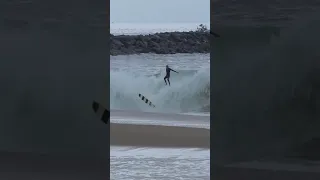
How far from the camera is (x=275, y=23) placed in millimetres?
2561

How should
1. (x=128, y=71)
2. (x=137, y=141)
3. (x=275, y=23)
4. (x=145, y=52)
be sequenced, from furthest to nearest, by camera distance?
(x=145, y=52) < (x=128, y=71) < (x=137, y=141) < (x=275, y=23)

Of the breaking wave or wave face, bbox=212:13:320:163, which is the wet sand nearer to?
the breaking wave

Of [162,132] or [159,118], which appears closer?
[162,132]

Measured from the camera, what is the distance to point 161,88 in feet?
45.3

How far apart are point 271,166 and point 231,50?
0.45m

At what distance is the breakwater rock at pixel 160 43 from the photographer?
18.8m

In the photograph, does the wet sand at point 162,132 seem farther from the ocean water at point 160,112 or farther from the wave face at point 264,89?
the wave face at point 264,89
